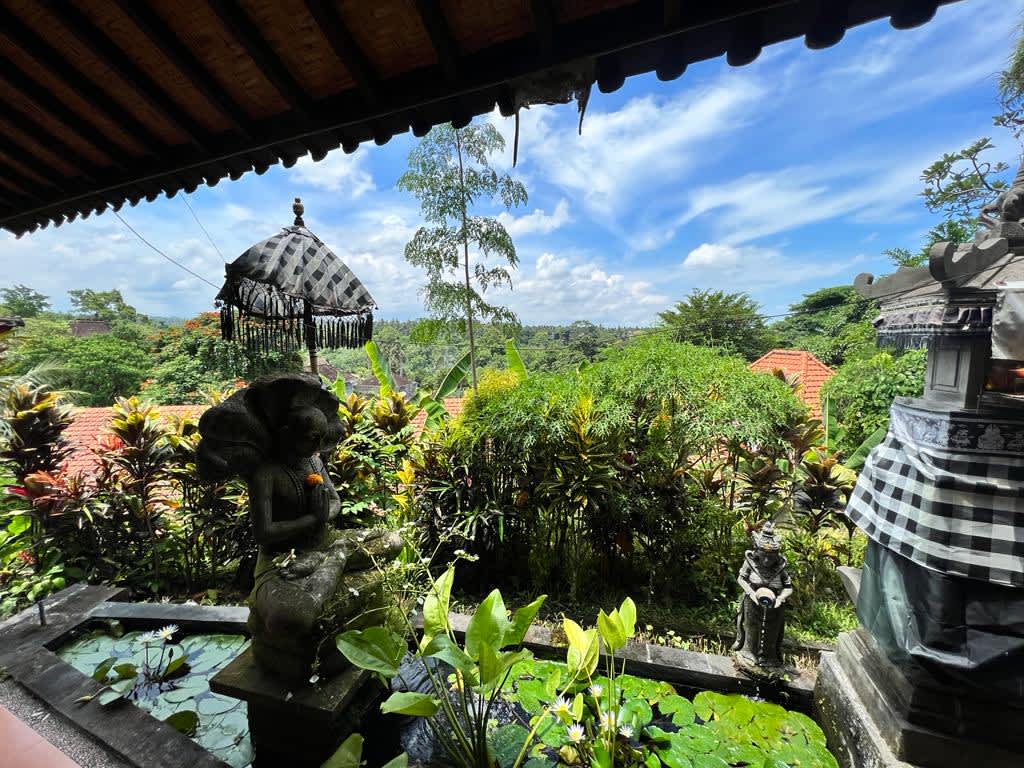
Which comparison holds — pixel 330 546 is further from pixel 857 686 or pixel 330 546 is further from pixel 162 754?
pixel 857 686

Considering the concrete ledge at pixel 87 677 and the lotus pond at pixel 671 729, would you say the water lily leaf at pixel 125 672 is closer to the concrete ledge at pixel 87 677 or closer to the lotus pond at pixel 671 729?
the concrete ledge at pixel 87 677

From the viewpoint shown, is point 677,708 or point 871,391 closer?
point 677,708

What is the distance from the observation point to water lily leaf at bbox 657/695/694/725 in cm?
196

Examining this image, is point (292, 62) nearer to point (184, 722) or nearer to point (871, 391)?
point (184, 722)

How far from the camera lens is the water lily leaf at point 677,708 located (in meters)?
1.96

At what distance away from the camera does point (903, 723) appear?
164cm

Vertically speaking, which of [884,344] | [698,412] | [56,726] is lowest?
[56,726]

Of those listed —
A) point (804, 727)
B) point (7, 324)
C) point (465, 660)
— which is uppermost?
point (7, 324)

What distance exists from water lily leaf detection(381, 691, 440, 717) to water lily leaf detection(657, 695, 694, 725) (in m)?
1.33

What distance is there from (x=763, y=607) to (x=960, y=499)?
1068 millimetres

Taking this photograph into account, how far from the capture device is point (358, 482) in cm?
349

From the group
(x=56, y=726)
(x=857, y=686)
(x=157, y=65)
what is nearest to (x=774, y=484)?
(x=857, y=686)

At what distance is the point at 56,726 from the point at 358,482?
6.44 ft

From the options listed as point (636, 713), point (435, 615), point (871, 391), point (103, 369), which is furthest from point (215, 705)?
point (103, 369)
